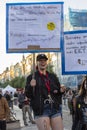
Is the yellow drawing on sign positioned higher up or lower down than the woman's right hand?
higher up

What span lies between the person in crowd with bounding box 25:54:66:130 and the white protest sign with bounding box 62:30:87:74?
0.79m

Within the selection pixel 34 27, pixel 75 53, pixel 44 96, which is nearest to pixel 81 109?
pixel 44 96

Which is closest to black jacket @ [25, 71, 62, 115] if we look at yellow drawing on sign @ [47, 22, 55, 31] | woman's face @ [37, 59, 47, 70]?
woman's face @ [37, 59, 47, 70]

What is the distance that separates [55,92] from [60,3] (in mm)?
1442

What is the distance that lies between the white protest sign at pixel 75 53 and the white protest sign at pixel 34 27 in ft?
1.06

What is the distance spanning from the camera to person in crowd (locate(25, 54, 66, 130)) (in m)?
6.13

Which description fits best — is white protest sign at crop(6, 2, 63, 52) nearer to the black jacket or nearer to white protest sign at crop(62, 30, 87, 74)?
white protest sign at crop(62, 30, 87, 74)

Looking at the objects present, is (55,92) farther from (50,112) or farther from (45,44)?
(45,44)

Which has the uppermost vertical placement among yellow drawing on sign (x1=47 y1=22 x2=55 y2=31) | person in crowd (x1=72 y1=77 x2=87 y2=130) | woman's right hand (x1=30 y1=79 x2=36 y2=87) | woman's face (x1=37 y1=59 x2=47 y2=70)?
yellow drawing on sign (x1=47 y1=22 x2=55 y2=31)

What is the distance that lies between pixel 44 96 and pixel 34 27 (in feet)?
3.89

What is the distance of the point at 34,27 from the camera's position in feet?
22.8

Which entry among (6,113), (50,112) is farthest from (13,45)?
(6,113)

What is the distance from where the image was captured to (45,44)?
6.86 metres

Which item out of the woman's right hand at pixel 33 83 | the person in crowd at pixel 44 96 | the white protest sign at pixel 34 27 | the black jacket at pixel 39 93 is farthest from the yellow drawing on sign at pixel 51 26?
the woman's right hand at pixel 33 83
